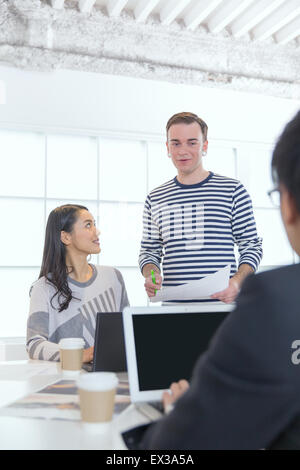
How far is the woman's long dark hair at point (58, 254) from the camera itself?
2.00 metres

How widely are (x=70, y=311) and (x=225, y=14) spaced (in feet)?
8.86

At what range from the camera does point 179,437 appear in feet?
1.86

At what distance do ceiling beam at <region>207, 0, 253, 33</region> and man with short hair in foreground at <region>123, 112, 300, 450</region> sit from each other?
3.28m

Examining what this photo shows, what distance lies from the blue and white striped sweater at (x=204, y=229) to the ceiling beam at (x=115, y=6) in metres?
1.81

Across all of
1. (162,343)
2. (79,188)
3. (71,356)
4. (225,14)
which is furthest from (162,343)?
(225,14)

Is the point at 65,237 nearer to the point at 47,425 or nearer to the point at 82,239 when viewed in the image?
the point at 82,239

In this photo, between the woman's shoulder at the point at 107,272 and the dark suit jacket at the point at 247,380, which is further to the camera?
the woman's shoulder at the point at 107,272

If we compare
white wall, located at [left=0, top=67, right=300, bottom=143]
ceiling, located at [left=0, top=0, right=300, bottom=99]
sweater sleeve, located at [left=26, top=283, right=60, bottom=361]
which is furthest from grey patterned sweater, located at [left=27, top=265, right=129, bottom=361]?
ceiling, located at [left=0, top=0, right=300, bottom=99]

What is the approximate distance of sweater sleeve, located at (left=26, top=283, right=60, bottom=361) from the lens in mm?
1742

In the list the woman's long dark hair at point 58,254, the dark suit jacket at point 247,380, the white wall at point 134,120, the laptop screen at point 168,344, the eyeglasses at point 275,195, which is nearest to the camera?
the dark suit jacket at point 247,380

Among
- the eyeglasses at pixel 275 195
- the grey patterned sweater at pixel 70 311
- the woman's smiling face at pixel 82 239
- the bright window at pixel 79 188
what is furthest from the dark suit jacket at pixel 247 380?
the bright window at pixel 79 188

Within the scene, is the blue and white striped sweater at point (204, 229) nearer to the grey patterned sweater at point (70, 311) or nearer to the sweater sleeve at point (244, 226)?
the sweater sleeve at point (244, 226)

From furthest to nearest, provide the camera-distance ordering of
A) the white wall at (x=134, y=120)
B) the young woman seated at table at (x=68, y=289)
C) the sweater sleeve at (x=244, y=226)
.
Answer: the white wall at (x=134, y=120)
the sweater sleeve at (x=244, y=226)
the young woman seated at table at (x=68, y=289)
